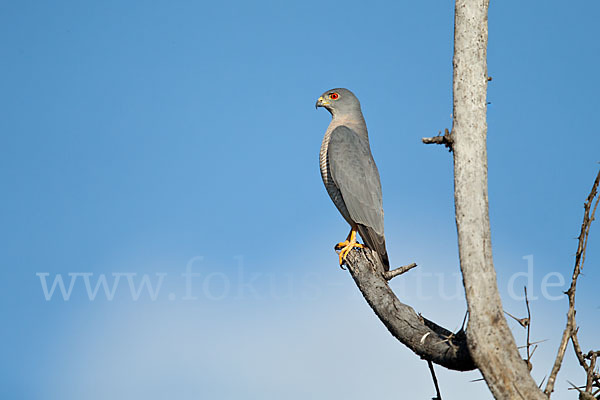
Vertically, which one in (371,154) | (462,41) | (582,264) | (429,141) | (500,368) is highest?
(371,154)

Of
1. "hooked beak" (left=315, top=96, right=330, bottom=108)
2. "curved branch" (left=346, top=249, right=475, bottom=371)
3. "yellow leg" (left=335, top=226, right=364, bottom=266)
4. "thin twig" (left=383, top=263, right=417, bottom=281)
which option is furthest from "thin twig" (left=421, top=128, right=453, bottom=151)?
"hooked beak" (left=315, top=96, right=330, bottom=108)

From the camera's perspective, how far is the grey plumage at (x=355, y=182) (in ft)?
22.4

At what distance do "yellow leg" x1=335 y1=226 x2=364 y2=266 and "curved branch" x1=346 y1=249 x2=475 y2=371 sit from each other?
0.33 m

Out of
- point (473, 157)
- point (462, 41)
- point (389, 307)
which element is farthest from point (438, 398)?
point (462, 41)

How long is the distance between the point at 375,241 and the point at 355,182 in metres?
0.74

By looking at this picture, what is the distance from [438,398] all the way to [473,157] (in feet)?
5.94

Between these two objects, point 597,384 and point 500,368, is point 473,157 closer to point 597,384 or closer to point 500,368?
point 500,368

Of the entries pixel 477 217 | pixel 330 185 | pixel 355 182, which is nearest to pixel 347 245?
pixel 355 182

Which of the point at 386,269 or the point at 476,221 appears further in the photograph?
the point at 386,269

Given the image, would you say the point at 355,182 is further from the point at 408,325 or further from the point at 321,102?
the point at 408,325

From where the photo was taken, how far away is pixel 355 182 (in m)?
7.01

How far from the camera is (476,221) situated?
4078 mm

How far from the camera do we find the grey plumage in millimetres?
6820

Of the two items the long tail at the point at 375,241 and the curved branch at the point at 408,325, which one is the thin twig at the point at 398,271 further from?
the long tail at the point at 375,241
